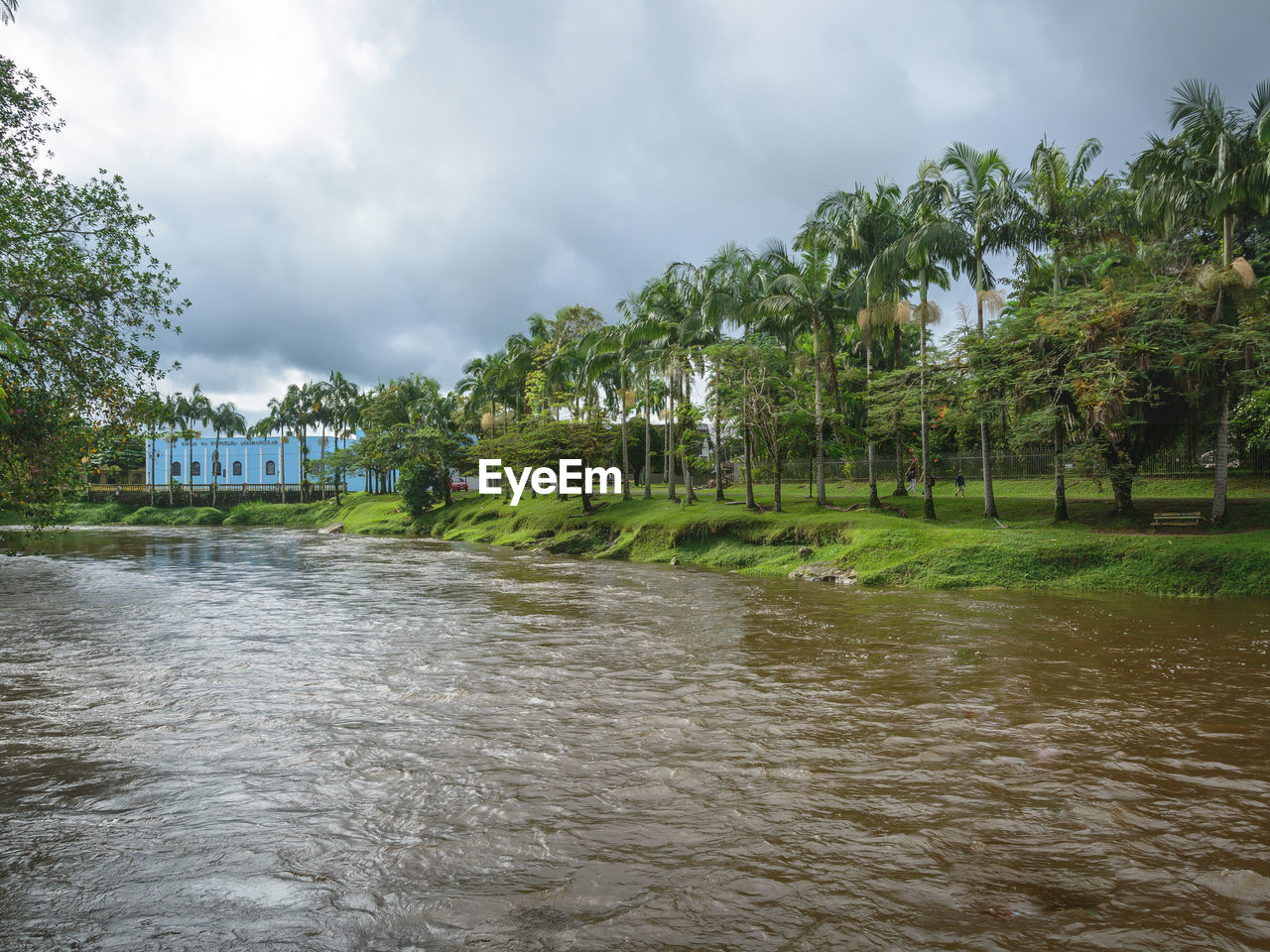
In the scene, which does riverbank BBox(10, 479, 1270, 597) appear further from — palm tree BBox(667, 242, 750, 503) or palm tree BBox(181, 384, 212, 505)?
palm tree BBox(181, 384, 212, 505)

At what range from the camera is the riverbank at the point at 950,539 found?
63.5 feet

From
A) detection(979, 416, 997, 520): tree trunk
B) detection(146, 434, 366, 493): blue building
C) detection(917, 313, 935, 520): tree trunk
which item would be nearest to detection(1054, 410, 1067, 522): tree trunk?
detection(979, 416, 997, 520): tree trunk

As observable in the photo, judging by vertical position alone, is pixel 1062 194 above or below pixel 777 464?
above

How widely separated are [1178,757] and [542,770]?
6.47 meters

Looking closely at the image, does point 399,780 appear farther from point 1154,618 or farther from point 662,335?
point 662,335

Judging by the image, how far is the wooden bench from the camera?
23.0 metres

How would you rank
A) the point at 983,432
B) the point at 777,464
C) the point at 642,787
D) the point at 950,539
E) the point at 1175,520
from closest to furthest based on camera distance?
the point at 642,787 → the point at 950,539 → the point at 1175,520 → the point at 983,432 → the point at 777,464

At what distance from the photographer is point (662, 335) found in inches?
1432

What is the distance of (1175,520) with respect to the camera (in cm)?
2334

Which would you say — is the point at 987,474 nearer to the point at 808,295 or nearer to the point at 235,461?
the point at 808,295

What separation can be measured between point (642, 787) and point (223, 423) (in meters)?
106

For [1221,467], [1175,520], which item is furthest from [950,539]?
[1221,467]

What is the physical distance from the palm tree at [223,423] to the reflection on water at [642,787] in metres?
85.5

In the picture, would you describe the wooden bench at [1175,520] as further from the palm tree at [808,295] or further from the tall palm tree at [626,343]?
the tall palm tree at [626,343]
